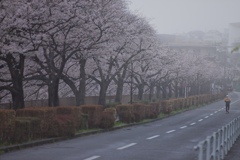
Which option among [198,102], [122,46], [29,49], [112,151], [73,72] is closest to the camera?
[112,151]

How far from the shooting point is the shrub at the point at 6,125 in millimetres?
13913

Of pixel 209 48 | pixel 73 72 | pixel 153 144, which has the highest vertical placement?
pixel 209 48

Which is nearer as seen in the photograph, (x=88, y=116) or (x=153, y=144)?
(x=153, y=144)

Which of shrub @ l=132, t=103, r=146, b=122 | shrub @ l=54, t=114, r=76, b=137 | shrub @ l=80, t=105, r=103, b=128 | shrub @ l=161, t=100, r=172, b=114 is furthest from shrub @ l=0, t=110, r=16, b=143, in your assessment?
shrub @ l=161, t=100, r=172, b=114

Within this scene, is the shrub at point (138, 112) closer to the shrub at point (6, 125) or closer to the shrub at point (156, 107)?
the shrub at point (156, 107)

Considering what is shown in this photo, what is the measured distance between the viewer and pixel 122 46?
3189 cm

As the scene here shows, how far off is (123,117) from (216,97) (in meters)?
66.1

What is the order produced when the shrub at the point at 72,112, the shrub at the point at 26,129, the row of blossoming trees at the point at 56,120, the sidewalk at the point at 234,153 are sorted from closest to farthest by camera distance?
the sidewalk at the point at 234,153, the row of blossoming trees at the point at 56,120, the shrub at the point at 26,129, the shrub at the point at 72,112

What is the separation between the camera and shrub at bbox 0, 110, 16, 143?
45.6 feet

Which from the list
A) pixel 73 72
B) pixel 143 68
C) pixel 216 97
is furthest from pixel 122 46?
pixel 216 97

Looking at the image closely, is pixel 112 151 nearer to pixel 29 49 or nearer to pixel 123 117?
pixel 29 49

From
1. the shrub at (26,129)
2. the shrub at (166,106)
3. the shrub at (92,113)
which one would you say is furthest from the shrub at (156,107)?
the shrub at (26,129)

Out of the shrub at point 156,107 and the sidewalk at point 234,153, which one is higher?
the shrub at point 156,107

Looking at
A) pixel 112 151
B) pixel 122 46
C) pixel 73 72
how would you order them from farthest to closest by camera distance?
1. pixel 73 72
2. pixel 122 46
3. pixel 112 151
